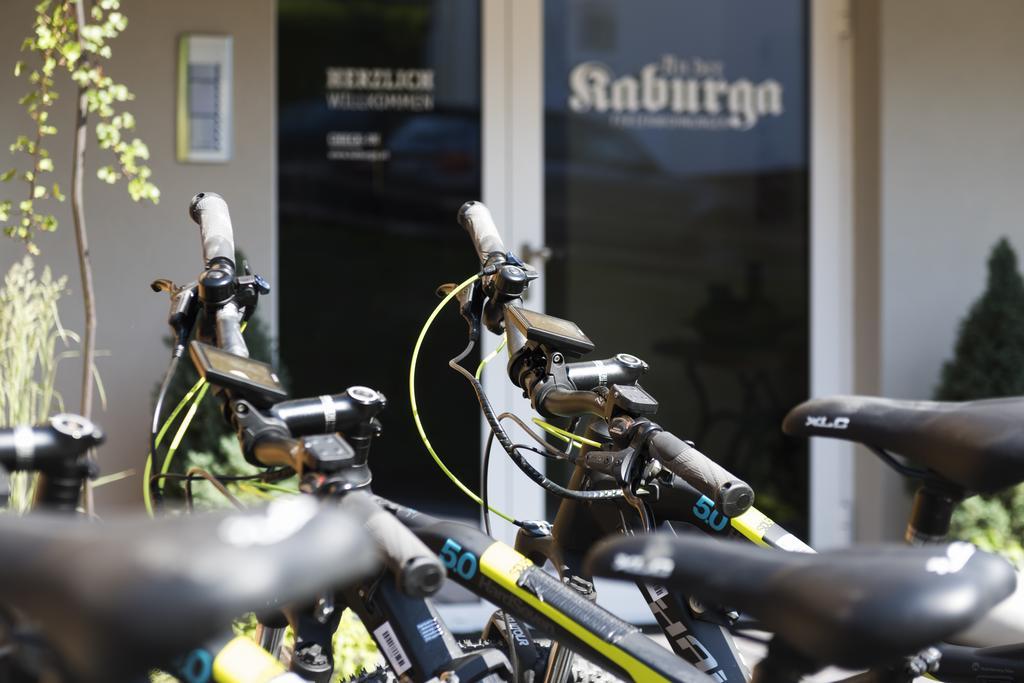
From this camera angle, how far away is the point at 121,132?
467 centimetres

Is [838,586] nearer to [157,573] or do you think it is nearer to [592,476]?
[157,573]

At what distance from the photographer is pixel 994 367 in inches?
193

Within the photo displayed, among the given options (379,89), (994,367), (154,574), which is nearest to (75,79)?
(379,89)

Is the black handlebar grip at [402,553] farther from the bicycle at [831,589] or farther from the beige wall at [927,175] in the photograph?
the beige wall at [927,175]

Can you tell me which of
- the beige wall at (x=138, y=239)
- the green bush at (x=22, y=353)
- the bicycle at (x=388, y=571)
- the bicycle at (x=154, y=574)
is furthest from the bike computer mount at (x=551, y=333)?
the beige wall at (x=138, y=239)

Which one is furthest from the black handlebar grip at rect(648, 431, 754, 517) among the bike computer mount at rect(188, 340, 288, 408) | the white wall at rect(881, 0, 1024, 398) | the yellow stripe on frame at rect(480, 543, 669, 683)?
the white wall at rect(881, 0, 1024, 398)

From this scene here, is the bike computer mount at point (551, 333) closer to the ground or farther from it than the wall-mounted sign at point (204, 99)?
closer to the ground

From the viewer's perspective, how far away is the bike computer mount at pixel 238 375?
1675 millimetres

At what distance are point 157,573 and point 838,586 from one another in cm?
68

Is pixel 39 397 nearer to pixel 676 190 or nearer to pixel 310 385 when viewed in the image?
pixel 310 385

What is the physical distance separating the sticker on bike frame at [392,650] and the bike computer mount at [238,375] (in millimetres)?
363

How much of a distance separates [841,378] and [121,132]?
10.5 ft

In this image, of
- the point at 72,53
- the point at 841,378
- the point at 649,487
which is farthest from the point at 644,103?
the point at 649,487

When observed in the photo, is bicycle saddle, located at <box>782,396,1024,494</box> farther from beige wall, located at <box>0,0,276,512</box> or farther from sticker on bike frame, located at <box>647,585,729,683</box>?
beige wall, located at <box>0,0,276,512</box>
